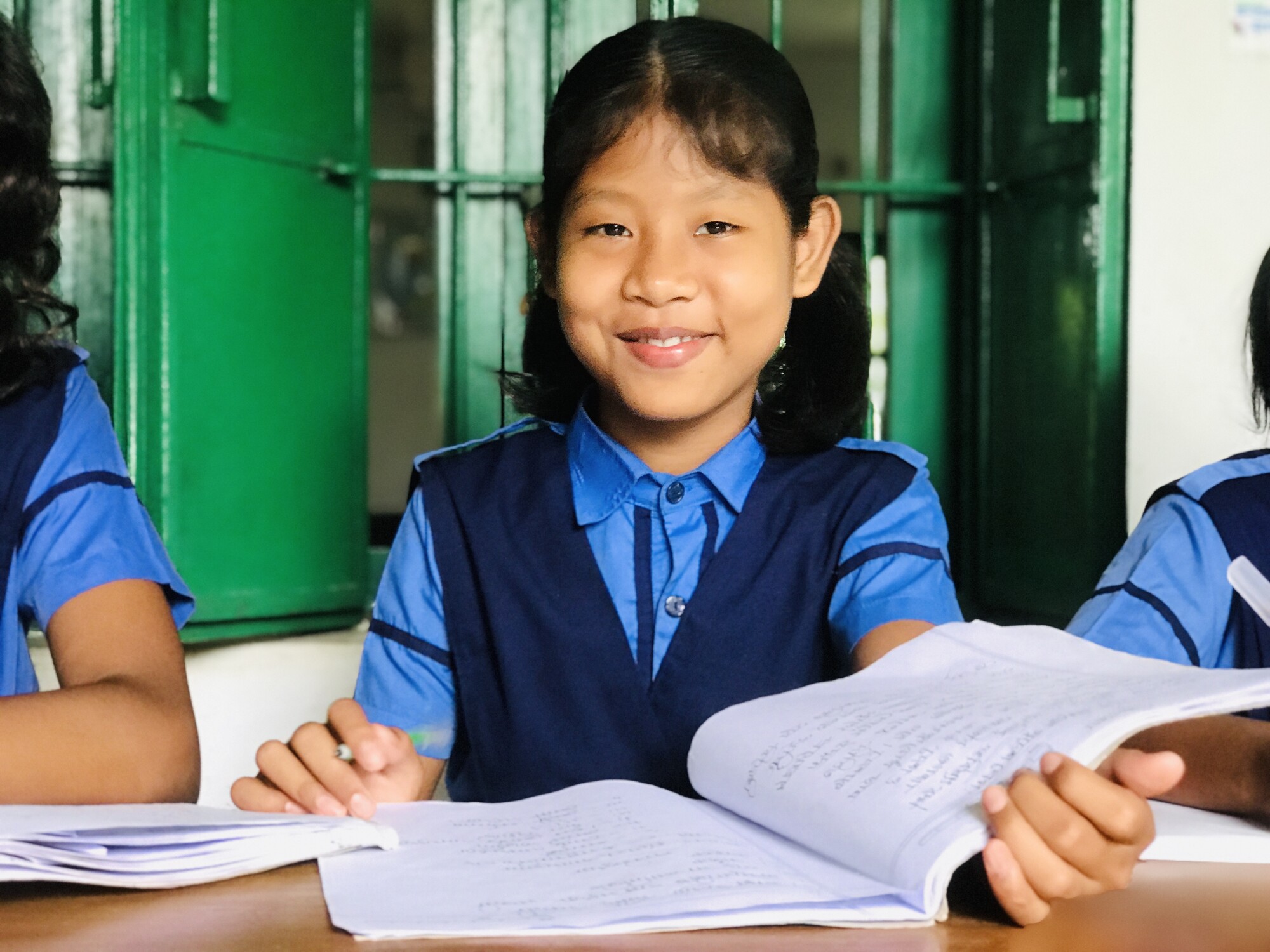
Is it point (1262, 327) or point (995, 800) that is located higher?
point (1262, 327)

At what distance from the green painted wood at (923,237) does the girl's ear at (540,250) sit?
4.60 feet

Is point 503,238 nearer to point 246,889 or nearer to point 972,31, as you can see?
point 972,31

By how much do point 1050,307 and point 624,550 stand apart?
132 cm

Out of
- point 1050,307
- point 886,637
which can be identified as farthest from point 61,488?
point 1050,307

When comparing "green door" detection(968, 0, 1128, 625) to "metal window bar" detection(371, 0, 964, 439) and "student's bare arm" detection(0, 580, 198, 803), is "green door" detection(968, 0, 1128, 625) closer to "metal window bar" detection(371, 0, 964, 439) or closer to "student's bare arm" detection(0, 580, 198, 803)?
"metal window bar" detection(371, 0, 964, 439)

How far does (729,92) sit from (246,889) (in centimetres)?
80

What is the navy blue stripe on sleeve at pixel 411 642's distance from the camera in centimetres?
115

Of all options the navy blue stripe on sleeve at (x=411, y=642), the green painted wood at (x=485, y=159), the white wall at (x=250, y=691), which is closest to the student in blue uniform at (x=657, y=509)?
the navy blue stripe on sleeve at (x=411, y=642)

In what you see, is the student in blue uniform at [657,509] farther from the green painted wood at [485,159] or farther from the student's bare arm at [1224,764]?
the green painted wood at [485,159]

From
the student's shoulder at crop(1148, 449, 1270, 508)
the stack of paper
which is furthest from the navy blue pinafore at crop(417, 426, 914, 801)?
the stack of paper

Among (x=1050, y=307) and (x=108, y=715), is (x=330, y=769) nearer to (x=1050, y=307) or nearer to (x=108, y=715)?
(x=108, y=715)

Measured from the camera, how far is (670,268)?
107 cm

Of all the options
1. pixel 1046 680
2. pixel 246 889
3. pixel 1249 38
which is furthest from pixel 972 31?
pixel 246 889

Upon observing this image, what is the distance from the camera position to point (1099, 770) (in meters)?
0.59
